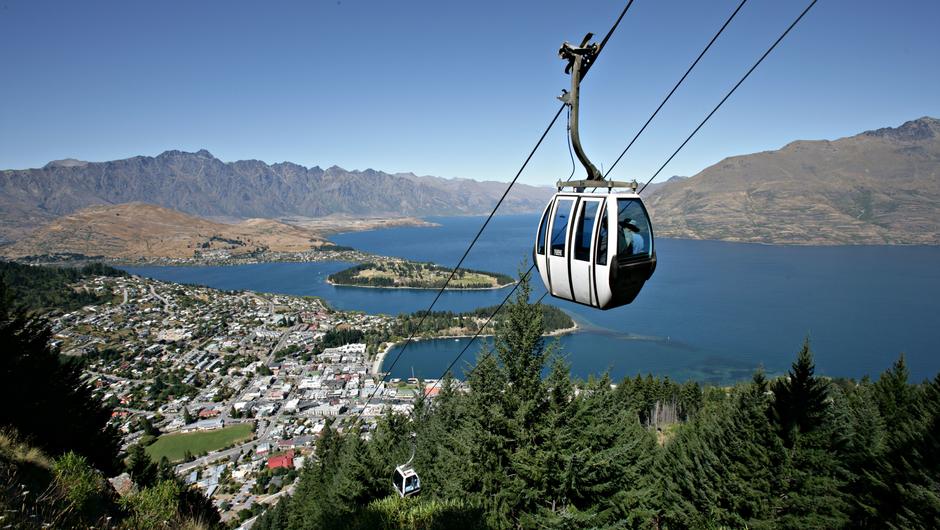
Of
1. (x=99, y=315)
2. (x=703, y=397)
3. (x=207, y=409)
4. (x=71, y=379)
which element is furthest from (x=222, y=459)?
(x=99, y=315)

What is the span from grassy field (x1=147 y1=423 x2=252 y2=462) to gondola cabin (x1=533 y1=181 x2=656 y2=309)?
3845 centimetres

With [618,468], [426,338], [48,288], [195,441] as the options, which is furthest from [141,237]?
[618,468]

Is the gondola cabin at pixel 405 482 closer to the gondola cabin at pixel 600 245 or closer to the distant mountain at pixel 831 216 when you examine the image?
the gondola cabin at pixel 600 245

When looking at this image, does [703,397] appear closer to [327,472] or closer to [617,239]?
[327,472]

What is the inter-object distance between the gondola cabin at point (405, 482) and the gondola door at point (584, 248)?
17.4 ft

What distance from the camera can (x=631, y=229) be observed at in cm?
381

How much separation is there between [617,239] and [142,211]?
221 metres

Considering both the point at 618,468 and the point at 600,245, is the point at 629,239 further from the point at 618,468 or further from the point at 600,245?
the point at 618,468

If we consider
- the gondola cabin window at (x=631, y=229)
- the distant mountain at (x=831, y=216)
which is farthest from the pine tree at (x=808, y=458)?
the distant mountain at (x=831, y=216)

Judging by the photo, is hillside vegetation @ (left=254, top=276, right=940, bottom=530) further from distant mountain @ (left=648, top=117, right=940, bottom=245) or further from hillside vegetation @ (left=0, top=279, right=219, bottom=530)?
distant mountain @ (left=648, top=117, right=940, bottom=245)

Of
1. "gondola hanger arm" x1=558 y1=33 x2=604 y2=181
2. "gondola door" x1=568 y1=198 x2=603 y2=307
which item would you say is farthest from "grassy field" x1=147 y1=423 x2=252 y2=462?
"gondola hanger arm" x1=558 y1=33 x2=604 y2=181

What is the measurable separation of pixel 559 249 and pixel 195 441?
132 feet

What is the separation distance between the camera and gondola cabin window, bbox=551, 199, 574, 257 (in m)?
4.02

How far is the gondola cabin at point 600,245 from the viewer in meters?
3.61
